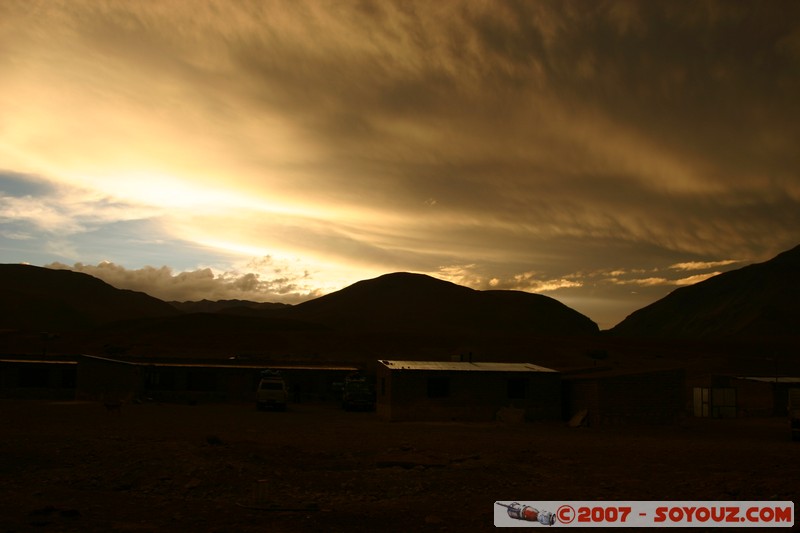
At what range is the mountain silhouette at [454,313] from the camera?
547 feet

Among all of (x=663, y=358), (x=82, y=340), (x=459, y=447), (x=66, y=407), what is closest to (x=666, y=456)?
(x=459, y=447)

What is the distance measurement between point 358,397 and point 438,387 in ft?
29.3

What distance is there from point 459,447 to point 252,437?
291 inches

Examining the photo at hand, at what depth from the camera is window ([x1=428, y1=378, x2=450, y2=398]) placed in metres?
36.2

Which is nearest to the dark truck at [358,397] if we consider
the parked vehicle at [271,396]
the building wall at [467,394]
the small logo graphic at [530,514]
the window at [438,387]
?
the parked vehicle at [271,396]

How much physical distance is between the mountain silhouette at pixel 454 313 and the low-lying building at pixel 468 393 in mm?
116400

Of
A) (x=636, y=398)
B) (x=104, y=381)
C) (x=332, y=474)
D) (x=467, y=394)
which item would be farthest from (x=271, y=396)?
(x=332, y=474)

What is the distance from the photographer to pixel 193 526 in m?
13.4

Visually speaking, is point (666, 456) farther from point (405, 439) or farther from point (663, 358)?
point (663, 358)

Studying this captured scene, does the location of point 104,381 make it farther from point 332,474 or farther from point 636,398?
point 636,398

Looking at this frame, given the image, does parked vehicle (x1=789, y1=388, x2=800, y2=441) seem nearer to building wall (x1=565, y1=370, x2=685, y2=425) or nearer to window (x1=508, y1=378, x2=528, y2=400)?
building wall (x1=565, y1=370, x2=685, y2=425)

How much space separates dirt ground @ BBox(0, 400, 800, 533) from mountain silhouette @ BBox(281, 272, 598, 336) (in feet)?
421

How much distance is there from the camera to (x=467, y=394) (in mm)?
36250

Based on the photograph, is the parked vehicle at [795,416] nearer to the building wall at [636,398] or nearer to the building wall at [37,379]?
the building wall at [636,398]
